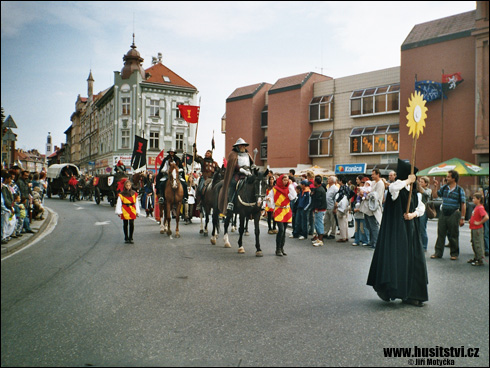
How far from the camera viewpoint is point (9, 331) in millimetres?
1650

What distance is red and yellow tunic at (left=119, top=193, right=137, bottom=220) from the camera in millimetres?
8445

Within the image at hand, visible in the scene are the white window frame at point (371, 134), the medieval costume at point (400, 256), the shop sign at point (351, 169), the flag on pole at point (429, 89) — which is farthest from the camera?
the shop sign at point (351, 169)

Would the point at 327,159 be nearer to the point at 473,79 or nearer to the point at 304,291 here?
the point at 304,291

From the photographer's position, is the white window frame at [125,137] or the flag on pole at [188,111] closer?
the white window frame at [125,137]

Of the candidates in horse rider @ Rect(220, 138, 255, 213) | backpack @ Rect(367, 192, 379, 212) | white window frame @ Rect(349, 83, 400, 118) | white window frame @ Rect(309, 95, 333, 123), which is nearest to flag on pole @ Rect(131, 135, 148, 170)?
horse rider @ Rect(220, 138, 255, 213)

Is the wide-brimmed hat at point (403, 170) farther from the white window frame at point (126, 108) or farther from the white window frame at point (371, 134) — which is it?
the white window frame at point (371, 134)

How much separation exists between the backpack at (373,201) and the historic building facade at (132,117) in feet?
17.3

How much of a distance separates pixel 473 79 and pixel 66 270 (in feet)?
8.87

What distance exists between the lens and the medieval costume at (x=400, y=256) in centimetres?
389

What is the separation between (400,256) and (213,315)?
6.61ft

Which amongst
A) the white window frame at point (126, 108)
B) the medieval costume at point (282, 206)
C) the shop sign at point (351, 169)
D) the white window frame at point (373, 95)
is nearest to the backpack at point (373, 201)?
the medieval costume at point (282, 206)

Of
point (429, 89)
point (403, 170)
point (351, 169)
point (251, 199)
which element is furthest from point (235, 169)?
point (351, 169)

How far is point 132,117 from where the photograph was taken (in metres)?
2.93

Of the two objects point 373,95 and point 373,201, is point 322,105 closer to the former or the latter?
point 373,95
